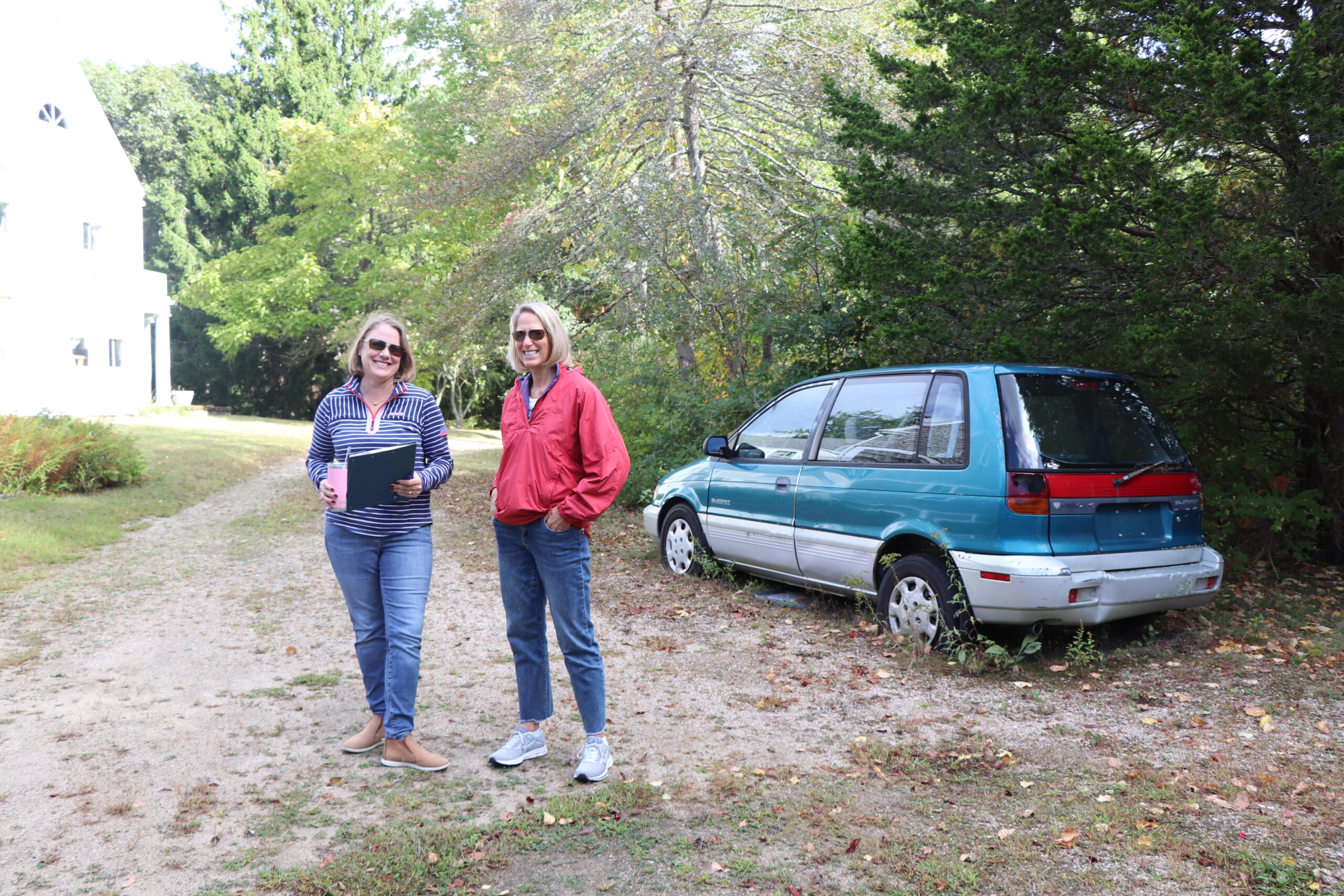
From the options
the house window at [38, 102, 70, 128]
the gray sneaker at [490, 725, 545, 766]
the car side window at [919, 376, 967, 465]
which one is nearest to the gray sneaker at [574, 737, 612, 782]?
the gray sneaker at [490, 725, 545, 766]

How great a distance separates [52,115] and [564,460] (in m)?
28.8

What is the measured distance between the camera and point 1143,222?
6832mm

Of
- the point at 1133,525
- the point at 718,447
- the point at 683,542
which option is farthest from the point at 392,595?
the point at 683,542

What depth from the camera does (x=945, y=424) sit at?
589cm

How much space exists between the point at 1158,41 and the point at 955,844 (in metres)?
6.23

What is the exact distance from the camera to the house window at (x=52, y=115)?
84.7 feet

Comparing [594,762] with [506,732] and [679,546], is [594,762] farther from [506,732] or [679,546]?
[679,546]

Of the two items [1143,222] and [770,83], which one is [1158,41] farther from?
[770,83]

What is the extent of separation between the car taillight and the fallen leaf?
210cm

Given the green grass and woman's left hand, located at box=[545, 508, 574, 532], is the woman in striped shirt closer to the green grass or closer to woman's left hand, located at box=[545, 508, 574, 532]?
woman's left hand, located at box=[545, 508, 574, 532]

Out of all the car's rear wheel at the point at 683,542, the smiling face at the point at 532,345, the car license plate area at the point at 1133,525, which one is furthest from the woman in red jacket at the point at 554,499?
the car's rear wheel at the point at 683,542

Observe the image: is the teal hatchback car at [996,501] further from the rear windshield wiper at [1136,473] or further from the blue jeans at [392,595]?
the blue jeans at [392,595]

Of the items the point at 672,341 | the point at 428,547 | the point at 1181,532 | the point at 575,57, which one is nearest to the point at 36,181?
the point at 575,57

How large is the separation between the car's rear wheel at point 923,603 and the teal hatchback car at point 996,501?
1cm
